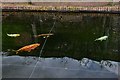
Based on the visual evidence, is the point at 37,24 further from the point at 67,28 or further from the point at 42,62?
the point at 42,62

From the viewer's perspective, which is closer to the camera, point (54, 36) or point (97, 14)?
point (54, 36)

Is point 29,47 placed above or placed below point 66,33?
below

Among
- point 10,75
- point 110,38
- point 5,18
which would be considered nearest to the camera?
point 10,75

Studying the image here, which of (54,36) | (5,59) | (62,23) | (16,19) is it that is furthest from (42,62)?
(16,19)

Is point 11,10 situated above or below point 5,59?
above

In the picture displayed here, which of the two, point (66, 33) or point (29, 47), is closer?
point (29, 47)

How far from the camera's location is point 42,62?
4.74 metres

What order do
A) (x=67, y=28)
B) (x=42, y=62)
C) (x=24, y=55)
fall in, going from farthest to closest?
(x=67, y=28), (x=24, y=55), (x=42, y=62)

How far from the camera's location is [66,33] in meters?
6.92

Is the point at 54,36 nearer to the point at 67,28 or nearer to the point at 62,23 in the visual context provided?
the point at 67,28

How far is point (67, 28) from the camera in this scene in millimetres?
7422

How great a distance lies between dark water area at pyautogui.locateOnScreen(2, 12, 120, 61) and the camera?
18.2ft

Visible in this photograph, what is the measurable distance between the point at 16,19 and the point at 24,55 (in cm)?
334

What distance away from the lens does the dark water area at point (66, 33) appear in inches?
219
